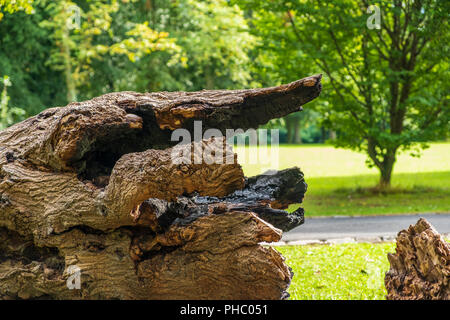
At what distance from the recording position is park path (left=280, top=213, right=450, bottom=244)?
9.07m

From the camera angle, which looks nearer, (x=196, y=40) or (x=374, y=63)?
(x=374, y=63)

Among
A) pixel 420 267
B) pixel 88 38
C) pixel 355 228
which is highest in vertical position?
pixel 88 38

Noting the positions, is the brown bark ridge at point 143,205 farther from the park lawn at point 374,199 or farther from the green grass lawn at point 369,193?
the park lawn at point 374,199

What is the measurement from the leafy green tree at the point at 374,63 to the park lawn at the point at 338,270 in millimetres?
5923

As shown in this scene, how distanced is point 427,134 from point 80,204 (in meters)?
10.9

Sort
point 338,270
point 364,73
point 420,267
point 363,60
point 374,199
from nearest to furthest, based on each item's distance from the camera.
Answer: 1. point 420,267
2. point 338,270
3. point 364,73
4. point 363,60
5. point 374,199

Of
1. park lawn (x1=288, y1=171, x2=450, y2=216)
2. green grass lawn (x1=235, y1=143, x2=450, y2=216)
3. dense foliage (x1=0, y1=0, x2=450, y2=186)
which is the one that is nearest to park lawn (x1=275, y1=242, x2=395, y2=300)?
green grass lawn (x1=235, y1=143, x2=450, y2=216)

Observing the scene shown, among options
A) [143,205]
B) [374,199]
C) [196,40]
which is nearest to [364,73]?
[374,199]

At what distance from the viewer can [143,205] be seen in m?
4.27

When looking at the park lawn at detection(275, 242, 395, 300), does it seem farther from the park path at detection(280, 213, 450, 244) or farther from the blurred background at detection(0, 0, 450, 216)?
the blurred background at detection(0, 0, 450, 216)

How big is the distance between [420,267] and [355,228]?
19.3ft

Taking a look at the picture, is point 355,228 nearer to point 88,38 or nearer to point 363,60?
point 363,60

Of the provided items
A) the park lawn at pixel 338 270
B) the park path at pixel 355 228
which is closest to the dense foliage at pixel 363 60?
the park path at pixel 355 228

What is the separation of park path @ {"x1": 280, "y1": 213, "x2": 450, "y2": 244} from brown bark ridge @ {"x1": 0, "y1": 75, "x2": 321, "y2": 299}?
4.50 meters
